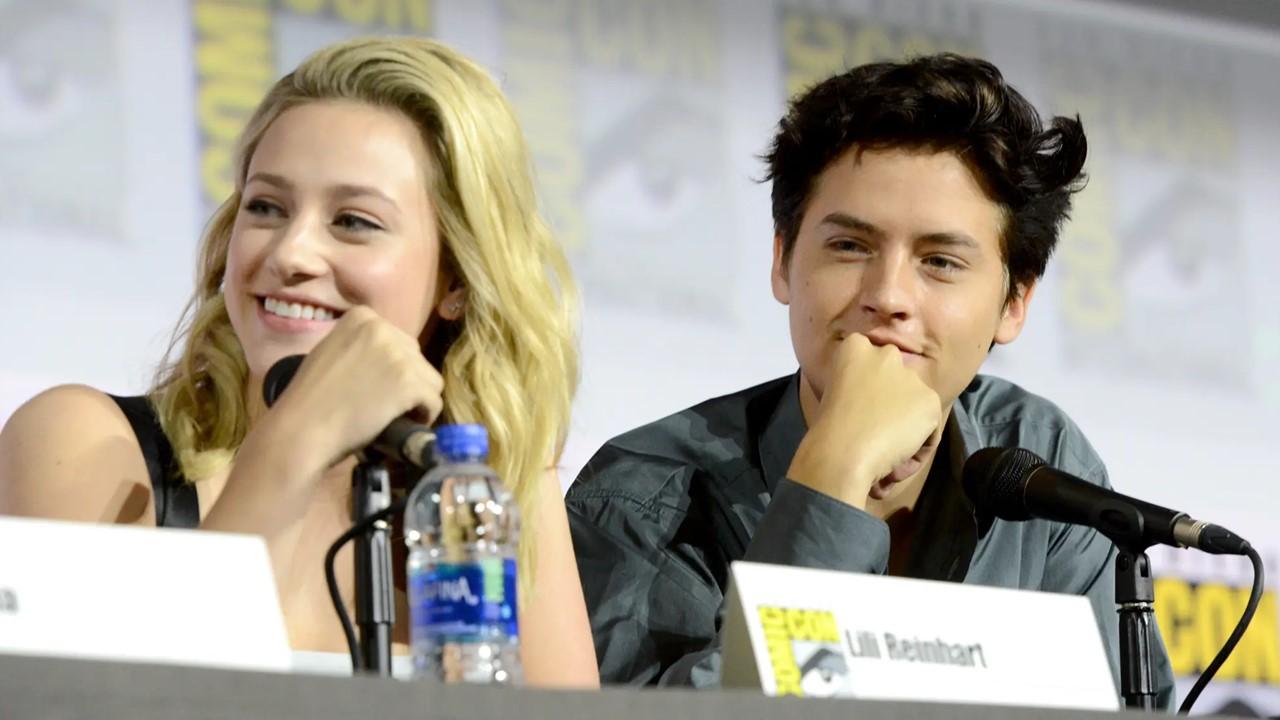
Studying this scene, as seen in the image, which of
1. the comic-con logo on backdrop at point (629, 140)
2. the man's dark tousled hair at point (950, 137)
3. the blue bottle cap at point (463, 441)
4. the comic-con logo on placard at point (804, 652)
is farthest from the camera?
the comic-con logo on backdrop at point (629, 140)

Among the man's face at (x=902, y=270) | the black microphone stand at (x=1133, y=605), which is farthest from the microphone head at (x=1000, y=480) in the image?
the man's face at (x=902, y=270)

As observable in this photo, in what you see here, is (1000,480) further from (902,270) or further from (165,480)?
(165,480)

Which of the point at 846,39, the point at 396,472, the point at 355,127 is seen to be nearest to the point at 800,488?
the point at 396,472

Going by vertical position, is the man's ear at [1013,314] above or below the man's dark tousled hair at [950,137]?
below

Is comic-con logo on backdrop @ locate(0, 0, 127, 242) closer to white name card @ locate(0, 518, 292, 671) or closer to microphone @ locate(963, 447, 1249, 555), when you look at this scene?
microphone @ locate(963, 447, 1249, 555)

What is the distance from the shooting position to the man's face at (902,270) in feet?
7.97

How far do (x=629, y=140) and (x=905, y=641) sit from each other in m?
2.15

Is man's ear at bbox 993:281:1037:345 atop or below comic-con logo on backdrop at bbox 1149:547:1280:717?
atop

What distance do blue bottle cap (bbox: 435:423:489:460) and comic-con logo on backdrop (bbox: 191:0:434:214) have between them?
1.65 meters

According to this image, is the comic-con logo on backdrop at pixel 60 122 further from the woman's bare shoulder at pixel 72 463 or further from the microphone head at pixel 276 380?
the microphone head at pixel 276 380

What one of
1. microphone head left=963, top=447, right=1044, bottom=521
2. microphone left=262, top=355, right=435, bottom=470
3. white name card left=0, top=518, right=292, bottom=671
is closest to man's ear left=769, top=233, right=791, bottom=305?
microphone head left=963, top=447, right=1044, bottom=521

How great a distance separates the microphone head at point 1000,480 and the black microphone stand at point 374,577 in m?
0.66

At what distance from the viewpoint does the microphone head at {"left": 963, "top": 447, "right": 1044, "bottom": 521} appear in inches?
75.3

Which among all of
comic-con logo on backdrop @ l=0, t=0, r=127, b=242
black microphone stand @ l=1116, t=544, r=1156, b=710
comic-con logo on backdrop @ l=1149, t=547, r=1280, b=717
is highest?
comic-con logo on backdrop @ l=0, t=0, r=127, b=242
